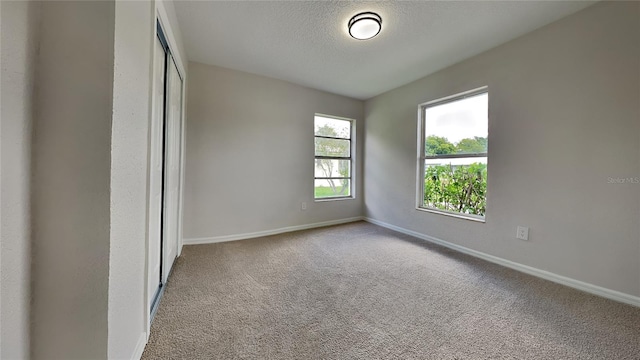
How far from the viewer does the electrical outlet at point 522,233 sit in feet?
7.47

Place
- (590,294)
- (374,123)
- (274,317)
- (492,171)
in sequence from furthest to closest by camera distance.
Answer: (374,123), (492,171), (590,294), (274,317)

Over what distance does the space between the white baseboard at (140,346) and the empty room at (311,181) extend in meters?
0.03

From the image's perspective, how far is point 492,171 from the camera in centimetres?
256

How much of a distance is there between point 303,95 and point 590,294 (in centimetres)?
391

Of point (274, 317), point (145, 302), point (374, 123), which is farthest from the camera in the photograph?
point (374, 123)

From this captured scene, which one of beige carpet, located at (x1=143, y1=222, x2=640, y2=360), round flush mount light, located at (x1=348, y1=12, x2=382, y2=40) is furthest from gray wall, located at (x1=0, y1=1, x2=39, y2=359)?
round flush mount light, located at (x1=348, y1=12, x2=382, y2=40)

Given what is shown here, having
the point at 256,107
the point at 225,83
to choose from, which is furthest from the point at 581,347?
the point at 225,83

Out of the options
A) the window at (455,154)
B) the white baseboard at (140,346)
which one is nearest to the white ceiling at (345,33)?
the window at (455,154)

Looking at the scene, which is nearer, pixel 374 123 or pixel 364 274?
pixel 364 274

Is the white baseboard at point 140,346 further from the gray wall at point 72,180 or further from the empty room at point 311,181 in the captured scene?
the gray wall at point 72,180

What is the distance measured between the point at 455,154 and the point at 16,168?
11.8 ft

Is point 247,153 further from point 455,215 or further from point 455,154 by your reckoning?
point 455,215

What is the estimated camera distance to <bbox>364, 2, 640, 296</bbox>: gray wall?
1760mm

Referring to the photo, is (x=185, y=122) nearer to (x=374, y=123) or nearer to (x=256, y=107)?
(x=256, y=107)
